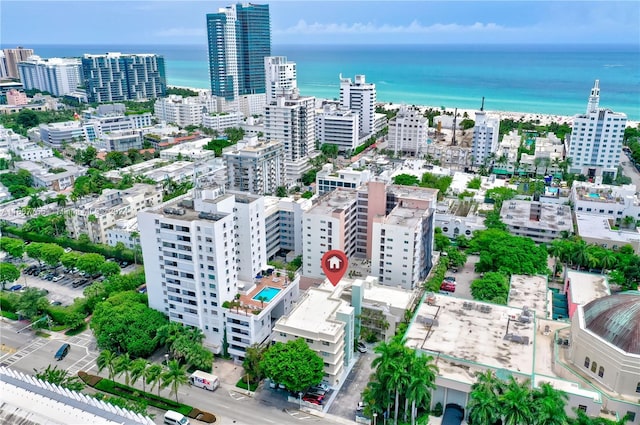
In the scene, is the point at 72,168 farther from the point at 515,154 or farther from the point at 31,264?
the point at 515,154

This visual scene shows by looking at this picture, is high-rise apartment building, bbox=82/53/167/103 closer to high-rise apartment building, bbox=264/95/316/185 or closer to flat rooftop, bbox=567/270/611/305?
high-rise apartment building, bbox=264/95/316/185

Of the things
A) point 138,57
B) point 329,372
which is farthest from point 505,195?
point 138,57

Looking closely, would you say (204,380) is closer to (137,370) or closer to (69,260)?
(137,370)

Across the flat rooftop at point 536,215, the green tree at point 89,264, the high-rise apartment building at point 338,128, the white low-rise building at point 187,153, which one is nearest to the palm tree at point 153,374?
the green tree at point 89,264

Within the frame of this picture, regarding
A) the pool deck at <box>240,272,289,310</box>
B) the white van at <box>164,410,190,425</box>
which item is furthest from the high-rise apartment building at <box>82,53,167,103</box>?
the white van at <box>164,410,190,425</box>

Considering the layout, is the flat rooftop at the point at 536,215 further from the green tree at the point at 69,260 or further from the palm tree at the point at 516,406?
the green tree at the point at 69,260

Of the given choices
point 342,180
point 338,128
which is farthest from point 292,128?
point 342,180
